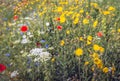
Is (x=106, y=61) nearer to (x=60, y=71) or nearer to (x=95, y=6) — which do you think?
(x=60, y=71)

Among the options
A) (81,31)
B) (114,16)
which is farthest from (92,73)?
(114,16)

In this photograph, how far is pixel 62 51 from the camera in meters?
4.19

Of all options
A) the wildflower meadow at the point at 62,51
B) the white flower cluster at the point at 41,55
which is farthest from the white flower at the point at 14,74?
the white flower cluster at the point at 41,55

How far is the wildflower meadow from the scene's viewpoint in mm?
3846

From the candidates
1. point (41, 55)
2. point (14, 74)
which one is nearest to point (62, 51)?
→ point (41, 55)

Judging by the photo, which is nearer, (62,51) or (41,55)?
(41,55)

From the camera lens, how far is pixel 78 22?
5.02 meters

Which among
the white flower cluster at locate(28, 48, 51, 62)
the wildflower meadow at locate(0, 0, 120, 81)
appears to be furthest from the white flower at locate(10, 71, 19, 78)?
the white flower cluster at locate(28, 48, 51, 62)

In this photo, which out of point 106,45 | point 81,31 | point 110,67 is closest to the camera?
point 110,67

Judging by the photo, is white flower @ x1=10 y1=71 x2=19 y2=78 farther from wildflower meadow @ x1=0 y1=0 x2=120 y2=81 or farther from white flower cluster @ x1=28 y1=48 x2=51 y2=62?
white flower cluster @ x1=28 y1=48 x2=51 y2=62

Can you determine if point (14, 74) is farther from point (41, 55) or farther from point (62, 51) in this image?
point (62, 51)

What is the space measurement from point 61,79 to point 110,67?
2.11 ft

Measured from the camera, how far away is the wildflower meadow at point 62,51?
3.85 meters

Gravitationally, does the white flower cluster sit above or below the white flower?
above
